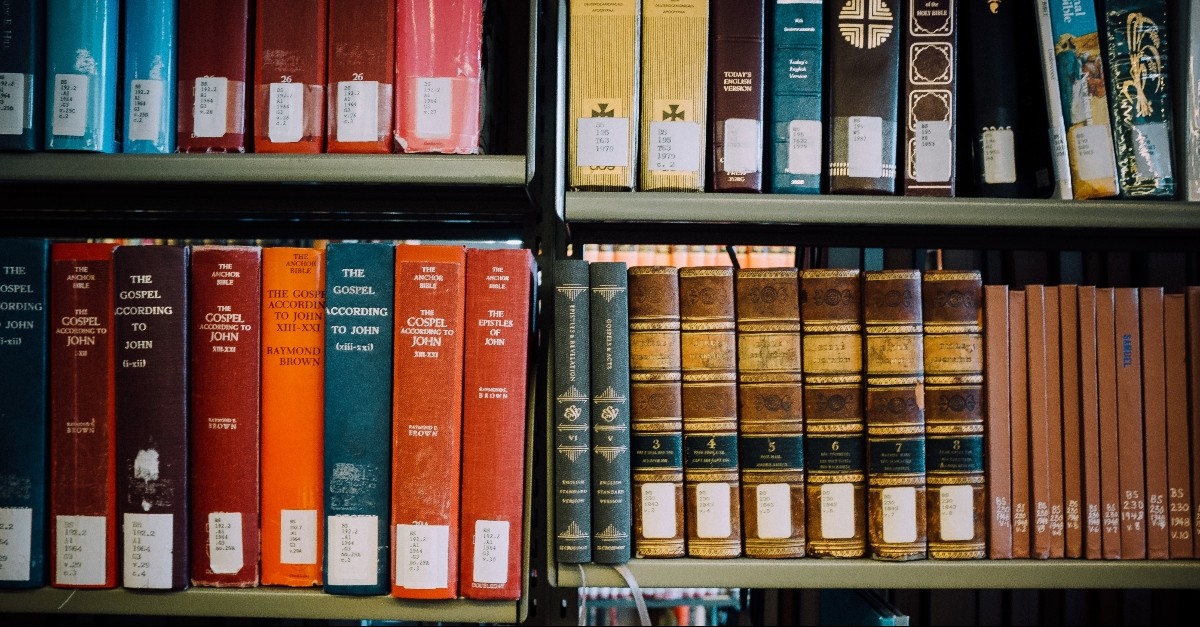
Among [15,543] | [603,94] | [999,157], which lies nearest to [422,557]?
[15,543]

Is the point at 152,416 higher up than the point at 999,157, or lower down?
lower down

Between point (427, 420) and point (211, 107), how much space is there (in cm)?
43

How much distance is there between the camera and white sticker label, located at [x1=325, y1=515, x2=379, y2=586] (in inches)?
31.0

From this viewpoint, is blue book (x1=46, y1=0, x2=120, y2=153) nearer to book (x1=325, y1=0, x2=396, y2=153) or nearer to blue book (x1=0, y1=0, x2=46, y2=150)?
blue book (x1=0, y1=0, x2=46, y2=150)

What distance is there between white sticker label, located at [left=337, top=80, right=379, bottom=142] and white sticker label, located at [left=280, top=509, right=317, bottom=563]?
0.42m

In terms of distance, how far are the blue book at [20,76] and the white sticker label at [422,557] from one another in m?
0.61

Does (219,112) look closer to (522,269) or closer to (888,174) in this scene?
(522,269)

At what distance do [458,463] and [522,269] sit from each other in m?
0.23

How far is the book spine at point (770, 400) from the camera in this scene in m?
0.84

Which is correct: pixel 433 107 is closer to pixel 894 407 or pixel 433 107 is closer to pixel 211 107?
pixel 211 107

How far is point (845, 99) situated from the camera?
0.84m

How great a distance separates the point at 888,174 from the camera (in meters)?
0.84

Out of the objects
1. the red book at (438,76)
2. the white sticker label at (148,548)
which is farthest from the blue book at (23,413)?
the red book at (438,76)

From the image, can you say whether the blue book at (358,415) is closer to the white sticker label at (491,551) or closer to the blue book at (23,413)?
the white sticker label at (491,551)
